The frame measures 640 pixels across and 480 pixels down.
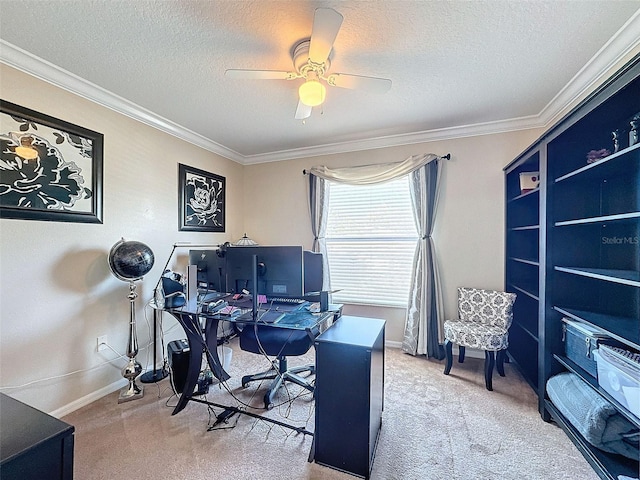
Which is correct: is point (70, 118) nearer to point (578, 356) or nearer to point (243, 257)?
point (243, 257)

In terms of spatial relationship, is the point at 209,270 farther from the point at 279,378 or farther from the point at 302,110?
the point at 302,110

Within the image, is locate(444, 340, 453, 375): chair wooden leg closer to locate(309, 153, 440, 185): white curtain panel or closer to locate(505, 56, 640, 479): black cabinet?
locate(505, 56, 640, 479): black cabinet

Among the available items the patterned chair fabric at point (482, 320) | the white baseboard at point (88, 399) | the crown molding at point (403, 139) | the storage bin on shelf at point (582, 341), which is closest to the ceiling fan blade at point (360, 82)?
the crown molding at point (403, 139)

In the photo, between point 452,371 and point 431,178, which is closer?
point 452,371

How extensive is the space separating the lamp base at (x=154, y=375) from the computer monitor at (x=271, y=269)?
1358 millimetres

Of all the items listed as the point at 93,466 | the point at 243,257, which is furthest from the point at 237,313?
the point at 93,466

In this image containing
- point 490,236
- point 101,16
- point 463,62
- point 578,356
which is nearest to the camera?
point 101,16

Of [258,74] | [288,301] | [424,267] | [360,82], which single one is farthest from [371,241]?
[258,74]

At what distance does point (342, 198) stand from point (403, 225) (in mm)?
848

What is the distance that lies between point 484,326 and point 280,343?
1940 millimetres

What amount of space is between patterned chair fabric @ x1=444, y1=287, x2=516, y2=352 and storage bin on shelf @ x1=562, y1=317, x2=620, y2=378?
528mm

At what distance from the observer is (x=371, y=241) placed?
3.51 m

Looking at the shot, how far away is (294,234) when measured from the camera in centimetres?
390

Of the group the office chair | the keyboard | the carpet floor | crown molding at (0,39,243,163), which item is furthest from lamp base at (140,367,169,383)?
crown molding at (0,39,243,163)
